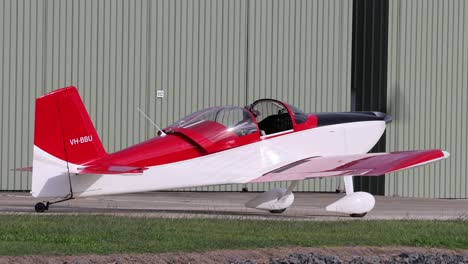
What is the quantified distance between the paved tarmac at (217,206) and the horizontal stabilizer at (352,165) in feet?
2.58

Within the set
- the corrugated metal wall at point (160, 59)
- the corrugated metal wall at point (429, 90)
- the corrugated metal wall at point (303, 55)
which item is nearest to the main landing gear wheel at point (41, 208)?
the corrugated metal wall at point (160, 59)

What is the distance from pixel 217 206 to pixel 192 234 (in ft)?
27.0

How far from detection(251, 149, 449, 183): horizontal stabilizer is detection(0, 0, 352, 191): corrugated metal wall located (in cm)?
961

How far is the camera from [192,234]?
14.6 m

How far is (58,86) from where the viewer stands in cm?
2750

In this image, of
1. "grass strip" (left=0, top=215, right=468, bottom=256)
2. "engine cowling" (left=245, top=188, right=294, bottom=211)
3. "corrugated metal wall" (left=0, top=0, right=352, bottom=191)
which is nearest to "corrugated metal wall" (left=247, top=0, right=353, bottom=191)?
"corrugated metal wall" (left=0, top=0, right=352, bottom=191)

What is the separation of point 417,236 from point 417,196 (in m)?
14.8

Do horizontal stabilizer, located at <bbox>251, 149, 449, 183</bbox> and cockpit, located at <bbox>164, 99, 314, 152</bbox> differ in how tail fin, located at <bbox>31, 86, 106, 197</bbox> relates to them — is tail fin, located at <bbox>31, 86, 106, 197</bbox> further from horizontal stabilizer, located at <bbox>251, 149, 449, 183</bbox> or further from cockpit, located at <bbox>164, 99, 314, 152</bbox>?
horizontal stabilizer, located at <bbox>251, 149, 449, 183</bbox>

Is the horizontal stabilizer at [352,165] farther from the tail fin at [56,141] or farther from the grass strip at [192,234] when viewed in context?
the tail fin at [56,141]

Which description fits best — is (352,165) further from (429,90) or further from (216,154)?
(429,90)

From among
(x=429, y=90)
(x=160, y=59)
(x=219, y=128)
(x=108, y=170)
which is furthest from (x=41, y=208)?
(x=429, y=90)

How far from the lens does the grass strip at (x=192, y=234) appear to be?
1299 centimetres

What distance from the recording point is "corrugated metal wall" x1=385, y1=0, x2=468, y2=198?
29.5 m

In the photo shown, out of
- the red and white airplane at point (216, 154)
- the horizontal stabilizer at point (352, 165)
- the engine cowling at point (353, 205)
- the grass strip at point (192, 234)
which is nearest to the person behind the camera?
the grass strip at point (192, 234)
